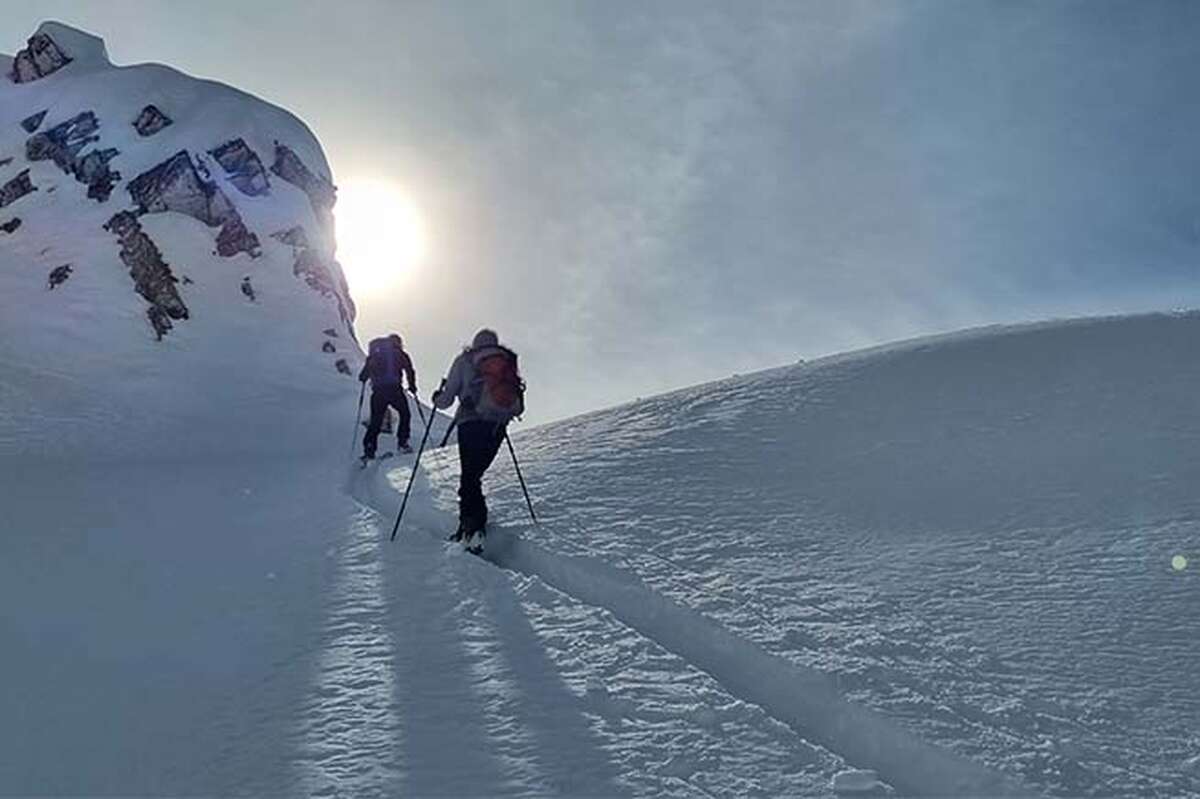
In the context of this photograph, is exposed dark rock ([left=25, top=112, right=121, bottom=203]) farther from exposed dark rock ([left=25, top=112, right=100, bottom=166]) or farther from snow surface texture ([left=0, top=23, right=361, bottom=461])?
snow surface texture ([left=0, top=23, right=361, bottom=461])

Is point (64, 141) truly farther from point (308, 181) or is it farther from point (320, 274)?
point (320, 274)

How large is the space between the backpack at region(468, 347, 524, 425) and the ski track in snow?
2199 millimetres

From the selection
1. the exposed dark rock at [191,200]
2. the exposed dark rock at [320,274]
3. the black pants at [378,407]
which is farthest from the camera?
the exposed dark rock at [320,274]

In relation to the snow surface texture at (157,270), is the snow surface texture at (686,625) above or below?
below

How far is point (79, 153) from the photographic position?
46188 millimetres

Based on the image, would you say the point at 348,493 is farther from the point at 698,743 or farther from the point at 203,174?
the point at 203,174

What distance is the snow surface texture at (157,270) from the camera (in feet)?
83.5

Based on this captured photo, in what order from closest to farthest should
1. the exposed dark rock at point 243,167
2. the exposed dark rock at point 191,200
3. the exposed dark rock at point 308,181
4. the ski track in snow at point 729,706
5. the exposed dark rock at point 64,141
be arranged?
the ski track in snow at point 729,706
the exposed dark rock at point 191,200
the exposed dark rock at point 64,141
the exposed dark rock at point 243,167
the exposed dark rock at point 308,181

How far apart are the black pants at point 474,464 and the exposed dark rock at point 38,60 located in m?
62.8

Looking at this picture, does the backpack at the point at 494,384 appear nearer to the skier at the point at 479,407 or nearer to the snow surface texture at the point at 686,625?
the skier at the point at 479,407

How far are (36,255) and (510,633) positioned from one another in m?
41.8

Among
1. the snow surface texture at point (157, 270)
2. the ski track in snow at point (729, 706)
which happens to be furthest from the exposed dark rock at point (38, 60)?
the ski track in snow at point (729, 706)

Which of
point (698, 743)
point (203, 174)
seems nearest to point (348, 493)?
point (698, 743)

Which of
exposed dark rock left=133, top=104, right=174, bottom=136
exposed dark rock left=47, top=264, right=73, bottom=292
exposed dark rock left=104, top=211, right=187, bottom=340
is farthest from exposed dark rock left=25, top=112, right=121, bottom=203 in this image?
exposed dark rock left=47, top=264, right=73, bottom=292
